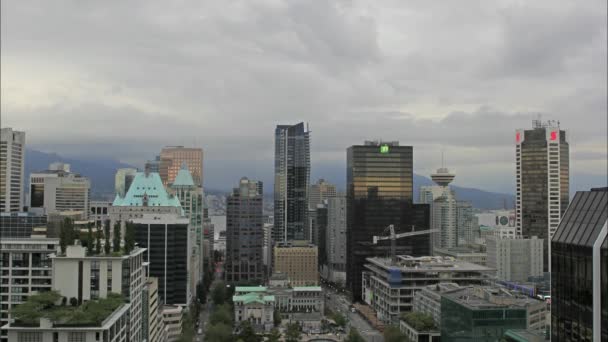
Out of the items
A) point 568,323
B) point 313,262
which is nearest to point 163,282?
point 313,262

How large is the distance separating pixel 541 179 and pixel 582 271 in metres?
127

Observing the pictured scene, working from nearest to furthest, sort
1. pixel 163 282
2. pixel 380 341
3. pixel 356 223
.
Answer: pixel 380 341
pixel 163 282
pixel 356 223

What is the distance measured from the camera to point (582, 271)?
2564cm

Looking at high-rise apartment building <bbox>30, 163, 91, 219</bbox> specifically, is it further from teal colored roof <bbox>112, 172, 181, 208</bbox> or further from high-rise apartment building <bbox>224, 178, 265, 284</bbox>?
teal colored roof <bbox>112, 172, 181, 208</bbox>

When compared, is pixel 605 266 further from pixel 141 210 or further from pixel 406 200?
pixel 406 200

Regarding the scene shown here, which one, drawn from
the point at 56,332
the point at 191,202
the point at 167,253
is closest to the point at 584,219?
the point at 56,332

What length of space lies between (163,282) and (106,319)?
57.1 metres

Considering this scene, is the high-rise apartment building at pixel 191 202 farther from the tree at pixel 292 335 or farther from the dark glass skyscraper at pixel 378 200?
the tree at pixel 292 335

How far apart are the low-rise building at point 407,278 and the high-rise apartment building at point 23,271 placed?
5462 cm

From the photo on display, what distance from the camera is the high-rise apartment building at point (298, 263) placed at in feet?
491

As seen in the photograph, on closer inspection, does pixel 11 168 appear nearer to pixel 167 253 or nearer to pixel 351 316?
pixel 167 253

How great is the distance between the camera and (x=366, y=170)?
417ft

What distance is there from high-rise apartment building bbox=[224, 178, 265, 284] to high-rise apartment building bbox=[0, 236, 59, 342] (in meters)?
97.6

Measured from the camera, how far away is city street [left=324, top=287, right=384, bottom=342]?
85312 millimetres
